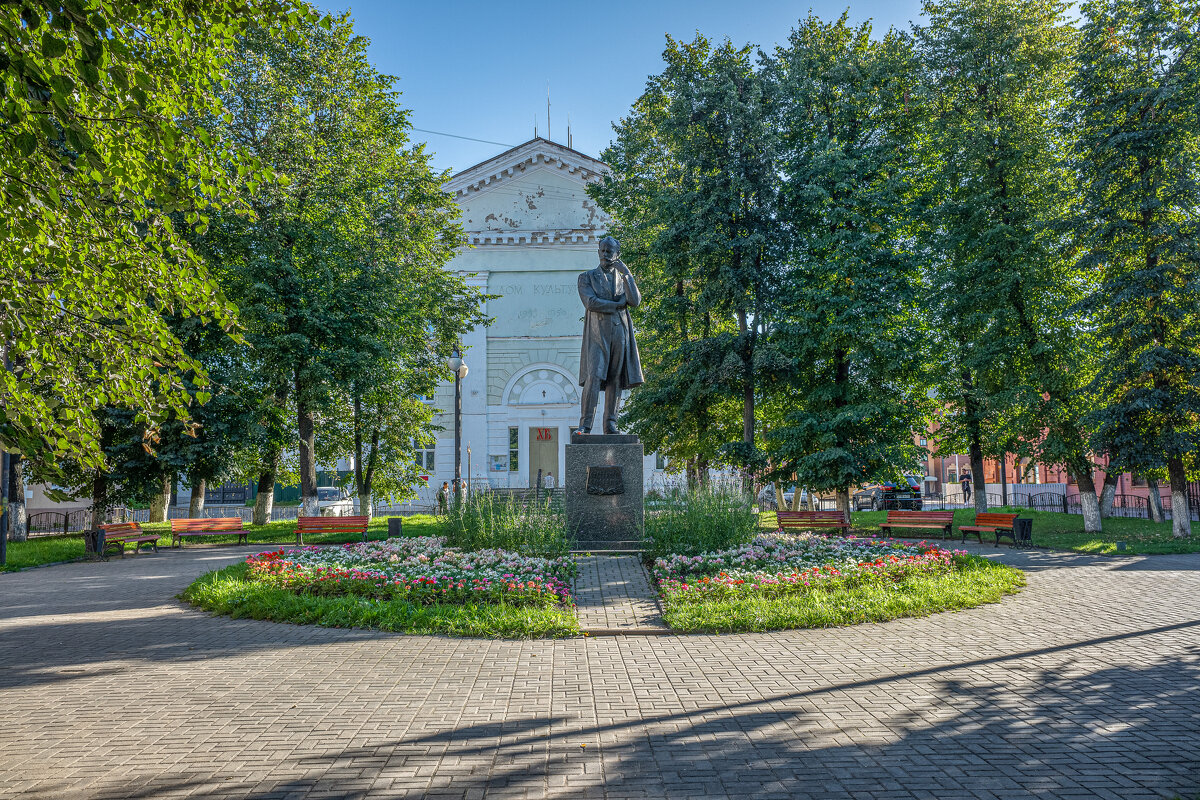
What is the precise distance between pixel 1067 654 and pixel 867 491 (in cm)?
3263

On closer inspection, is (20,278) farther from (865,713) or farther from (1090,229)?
(1090,229)

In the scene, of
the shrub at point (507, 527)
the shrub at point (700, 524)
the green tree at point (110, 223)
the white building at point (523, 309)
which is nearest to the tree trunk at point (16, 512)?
the shrub at point (507, 527)

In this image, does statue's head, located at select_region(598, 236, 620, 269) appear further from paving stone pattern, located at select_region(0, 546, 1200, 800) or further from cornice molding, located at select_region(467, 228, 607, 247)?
cornice molding, located at select_region(467, 228, 607, 247)

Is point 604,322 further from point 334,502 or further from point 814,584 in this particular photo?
point 334,502

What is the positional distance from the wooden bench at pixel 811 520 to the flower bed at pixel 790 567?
15.4 ft

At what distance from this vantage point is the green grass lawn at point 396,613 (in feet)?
25.3

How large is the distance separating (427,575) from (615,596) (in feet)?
7.85

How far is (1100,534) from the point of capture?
18.1 meters

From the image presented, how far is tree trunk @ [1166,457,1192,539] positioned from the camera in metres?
16.6

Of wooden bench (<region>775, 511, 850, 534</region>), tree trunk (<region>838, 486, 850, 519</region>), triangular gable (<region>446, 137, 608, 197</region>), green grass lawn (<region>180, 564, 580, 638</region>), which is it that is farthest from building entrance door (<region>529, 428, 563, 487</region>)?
green grass lawn (<region>180, 564, 580, 638</region>)

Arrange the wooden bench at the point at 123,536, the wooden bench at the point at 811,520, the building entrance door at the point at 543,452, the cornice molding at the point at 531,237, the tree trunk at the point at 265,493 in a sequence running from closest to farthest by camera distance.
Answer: the wooden bench at the point at 123,536 < the wooden bench at the point at 811,520 < the tree trunk at the point at 265,493 < the building entrance door at the point at 543,452 < the cornice molding at the point at 531,237

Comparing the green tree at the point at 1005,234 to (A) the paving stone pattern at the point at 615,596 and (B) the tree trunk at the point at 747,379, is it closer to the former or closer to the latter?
(B) the tree trunk at the point at 747,379

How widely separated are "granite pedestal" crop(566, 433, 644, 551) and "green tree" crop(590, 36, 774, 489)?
8.83m

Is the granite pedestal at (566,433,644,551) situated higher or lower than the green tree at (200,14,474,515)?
lower
